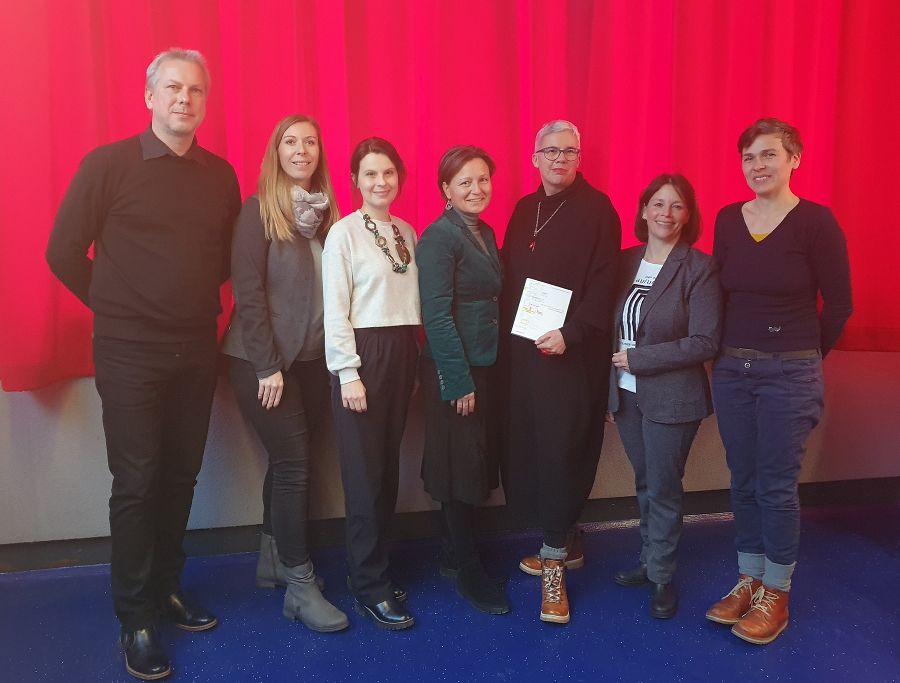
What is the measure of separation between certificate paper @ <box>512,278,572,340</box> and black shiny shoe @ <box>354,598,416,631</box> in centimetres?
97

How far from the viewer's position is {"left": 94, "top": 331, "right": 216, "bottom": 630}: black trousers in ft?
5.68

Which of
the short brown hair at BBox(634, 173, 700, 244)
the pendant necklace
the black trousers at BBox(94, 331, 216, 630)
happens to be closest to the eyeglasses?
the pendant necklace

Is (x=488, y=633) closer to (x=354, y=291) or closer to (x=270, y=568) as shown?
(x=270, y=568)

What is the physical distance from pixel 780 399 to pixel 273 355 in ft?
5.06

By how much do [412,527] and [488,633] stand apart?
28.1 inches

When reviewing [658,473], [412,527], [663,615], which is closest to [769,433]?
[658,473]

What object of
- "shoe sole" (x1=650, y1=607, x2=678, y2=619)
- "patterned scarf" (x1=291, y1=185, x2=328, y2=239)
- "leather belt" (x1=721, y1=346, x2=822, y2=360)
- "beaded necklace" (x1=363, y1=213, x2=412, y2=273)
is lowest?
"shoe sole" (x1=650, y1=607, x2=678, y2=619)

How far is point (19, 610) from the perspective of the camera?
6.87 feet

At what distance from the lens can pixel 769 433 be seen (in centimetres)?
188

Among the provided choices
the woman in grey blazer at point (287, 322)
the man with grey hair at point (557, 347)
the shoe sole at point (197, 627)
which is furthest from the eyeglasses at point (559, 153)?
the shoe sole at point (197, 627)

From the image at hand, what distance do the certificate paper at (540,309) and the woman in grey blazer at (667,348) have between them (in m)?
0.24

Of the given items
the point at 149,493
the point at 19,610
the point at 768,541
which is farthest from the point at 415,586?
the point at 19,610

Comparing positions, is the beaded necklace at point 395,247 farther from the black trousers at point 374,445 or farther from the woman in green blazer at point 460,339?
the black trousers at point 374,445

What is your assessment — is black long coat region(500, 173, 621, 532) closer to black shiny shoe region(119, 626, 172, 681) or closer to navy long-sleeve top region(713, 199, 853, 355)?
navy long-sleeve top region(713, 199, 853, 355)
